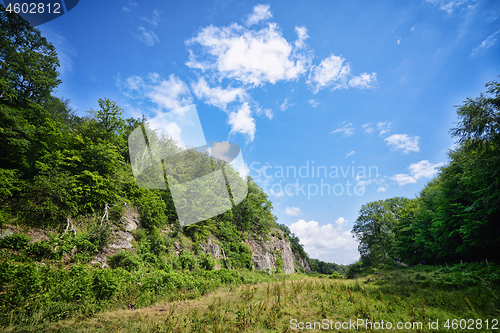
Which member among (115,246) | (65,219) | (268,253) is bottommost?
(268,253)

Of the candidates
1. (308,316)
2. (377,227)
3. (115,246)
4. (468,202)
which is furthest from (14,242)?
(377,227)

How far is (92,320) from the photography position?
581 centimetres

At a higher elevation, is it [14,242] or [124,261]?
[14,242]

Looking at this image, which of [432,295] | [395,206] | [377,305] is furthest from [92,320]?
[395,206]

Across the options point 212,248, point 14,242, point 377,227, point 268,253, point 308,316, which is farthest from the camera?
point 377,227

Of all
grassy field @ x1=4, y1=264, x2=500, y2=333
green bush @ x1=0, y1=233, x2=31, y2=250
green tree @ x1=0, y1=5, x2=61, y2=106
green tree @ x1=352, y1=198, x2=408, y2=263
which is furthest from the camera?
green tree @ x1=352, y1=198, x2=408, y2=263

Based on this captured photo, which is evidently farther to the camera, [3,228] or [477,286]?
[477,286]

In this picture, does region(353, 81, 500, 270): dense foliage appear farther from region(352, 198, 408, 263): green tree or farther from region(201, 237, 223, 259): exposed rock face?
region(201, 237, 223, 259): exposed rock face

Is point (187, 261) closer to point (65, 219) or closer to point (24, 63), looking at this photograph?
point (65, 219)

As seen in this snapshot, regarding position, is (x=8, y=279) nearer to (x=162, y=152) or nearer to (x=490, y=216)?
(x=162, y=152)

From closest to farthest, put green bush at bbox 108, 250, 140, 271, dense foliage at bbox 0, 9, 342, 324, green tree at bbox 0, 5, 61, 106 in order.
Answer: dense foliage at bbox 0, 9, 342, 324 < green bush at bbox 108, 250, 140, 271 < green tree at bbox 0, 5, 61, 106

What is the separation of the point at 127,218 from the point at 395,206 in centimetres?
5157

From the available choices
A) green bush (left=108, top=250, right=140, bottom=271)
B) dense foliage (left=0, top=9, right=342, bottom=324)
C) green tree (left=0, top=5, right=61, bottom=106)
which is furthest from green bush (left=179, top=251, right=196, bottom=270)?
green tree (left=0, top=5, right=61, bottom=106)

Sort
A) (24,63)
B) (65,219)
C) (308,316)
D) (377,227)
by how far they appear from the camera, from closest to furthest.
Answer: (308,316), (65,219), (24,63), (377,227)
